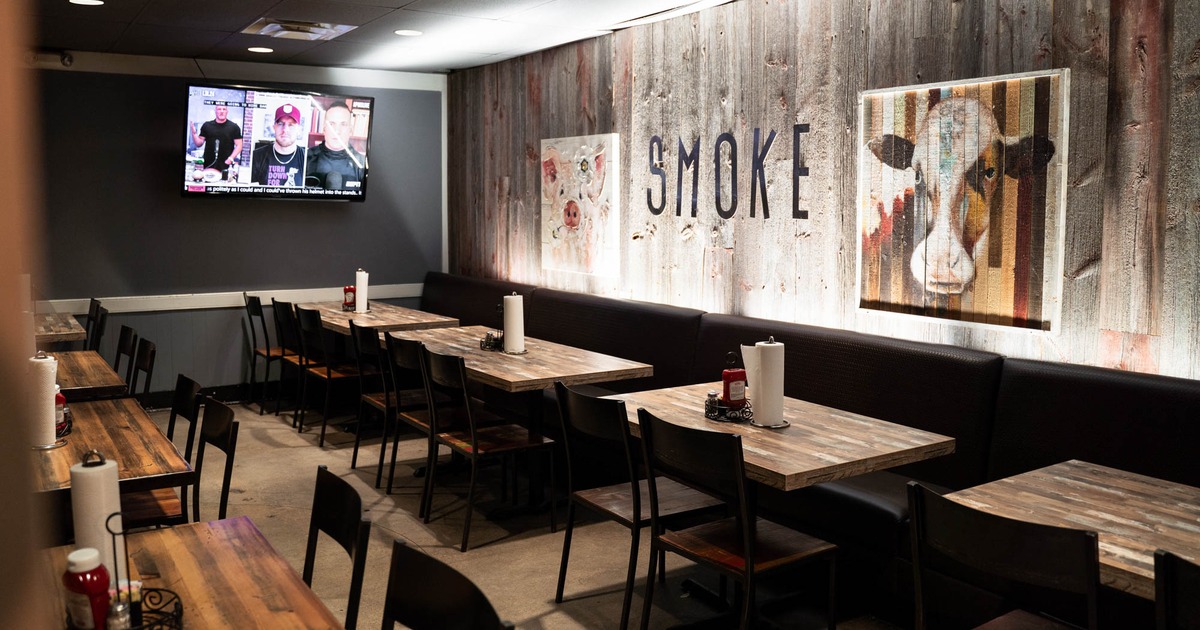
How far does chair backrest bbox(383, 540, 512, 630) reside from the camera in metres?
1.72

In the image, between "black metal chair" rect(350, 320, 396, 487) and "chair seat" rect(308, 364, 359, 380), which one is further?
"chair seat" rect(308, 364, 359, 380)

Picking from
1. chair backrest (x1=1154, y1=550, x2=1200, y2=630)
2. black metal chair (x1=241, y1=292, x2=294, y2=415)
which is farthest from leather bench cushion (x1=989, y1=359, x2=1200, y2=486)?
black metal chair (x1=241, y1=292, x2=294, y2=415)

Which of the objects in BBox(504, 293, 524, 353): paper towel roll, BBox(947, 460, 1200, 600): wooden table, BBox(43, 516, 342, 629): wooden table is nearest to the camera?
BBox(43, 516, 342, 629): wooden table

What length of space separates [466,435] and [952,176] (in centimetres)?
254

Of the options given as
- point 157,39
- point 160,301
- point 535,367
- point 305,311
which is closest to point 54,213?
point 160,301

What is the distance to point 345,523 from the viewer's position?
2.29 m

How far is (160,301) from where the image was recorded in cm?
698

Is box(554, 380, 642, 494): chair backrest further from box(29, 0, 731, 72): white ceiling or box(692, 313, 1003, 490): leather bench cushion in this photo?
box(29, 0, 731, 72): white ceiling

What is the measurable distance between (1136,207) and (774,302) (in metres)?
1.90

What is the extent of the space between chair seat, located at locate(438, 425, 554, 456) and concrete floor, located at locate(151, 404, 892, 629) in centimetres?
41

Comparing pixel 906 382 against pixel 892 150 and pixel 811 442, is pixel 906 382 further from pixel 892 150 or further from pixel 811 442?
pixel 892 150

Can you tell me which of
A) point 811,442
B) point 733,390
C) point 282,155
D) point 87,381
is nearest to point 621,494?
point 733,390

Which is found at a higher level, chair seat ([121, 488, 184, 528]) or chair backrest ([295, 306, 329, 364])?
chair backrest ([295, 306, 329, 364])

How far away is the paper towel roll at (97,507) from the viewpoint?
A: 176 centimetres
